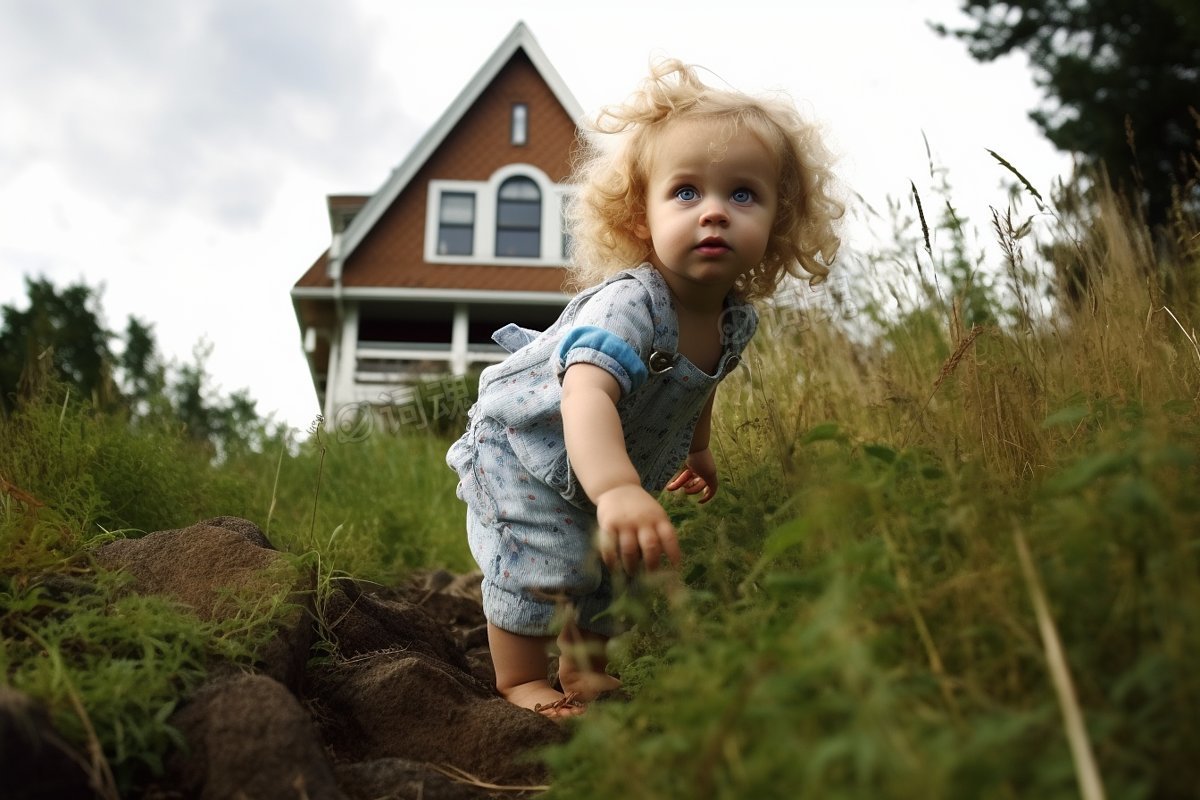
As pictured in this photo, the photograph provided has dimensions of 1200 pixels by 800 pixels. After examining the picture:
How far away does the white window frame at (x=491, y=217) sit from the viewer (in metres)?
14.9

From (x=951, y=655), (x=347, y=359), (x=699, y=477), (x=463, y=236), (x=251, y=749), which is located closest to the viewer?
(x=951, y=655)

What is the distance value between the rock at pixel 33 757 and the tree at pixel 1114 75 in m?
10.2

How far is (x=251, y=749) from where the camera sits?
1.48 m

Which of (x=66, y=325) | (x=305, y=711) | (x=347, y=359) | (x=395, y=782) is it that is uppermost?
(x=66, y=325)

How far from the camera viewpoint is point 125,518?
304cm

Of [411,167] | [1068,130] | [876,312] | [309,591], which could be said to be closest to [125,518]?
[309,591]

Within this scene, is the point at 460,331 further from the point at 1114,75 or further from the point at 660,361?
the point at 660,361

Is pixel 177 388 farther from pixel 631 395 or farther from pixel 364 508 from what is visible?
pixel 631 395

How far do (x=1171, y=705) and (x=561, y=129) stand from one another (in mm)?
15329

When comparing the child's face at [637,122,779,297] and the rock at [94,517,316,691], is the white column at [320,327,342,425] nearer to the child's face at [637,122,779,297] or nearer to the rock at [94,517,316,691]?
the rock at [94,517,316,691]

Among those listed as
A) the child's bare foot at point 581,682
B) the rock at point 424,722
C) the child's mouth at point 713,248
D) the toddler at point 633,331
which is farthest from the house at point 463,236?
the rock at point 424,722

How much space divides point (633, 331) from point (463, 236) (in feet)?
44.6

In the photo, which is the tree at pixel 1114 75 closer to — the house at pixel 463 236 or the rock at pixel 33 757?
the house at pixel 463 236

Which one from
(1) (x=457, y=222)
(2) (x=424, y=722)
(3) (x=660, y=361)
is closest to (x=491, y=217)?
(1) (x=457, y=222)
